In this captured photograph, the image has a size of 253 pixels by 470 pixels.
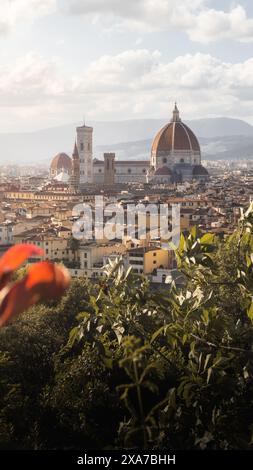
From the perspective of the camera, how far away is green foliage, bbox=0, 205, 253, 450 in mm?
2965

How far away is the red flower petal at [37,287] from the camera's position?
3.78 ft

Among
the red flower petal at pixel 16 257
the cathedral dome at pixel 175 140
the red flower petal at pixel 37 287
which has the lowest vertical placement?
the red flower petal at pixel 37 287

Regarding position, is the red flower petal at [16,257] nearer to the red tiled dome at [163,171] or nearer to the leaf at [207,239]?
the leaf at [207,239]

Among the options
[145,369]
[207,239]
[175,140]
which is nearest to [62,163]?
[175,140]

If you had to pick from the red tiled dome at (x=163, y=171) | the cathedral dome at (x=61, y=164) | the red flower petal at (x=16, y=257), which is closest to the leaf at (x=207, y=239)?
the red flower petal at (x=16, y=257)

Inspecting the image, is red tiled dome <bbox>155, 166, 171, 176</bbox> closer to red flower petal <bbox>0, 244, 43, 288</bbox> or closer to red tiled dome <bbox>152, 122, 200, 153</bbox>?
red tiled dome <bbox>152, 122, 200, 153</bbox>

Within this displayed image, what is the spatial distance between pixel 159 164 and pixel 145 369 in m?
60.0

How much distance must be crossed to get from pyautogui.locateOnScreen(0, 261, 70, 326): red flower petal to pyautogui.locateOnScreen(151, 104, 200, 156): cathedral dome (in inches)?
2366

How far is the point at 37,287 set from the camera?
1162 mm

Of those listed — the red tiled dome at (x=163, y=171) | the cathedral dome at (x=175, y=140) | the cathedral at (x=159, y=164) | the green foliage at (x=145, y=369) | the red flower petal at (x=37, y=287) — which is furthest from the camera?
the cathedral dome at (x=175, y=140)

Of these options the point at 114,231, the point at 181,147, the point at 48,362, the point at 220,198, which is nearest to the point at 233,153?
the point at 181,147

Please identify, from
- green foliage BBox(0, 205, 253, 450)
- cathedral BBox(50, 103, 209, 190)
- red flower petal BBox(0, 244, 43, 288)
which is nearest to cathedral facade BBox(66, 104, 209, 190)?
cathedral BBox(50, 103, 209, 190)

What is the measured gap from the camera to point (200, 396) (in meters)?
Result: 3.34

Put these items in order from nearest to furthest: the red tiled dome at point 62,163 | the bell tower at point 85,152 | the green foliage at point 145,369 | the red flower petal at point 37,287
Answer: the red flower petal at point 37,287 < the green foliage at point 145,369 < the bell tower at point 85,152 < the red tiled dome at point 62,163
